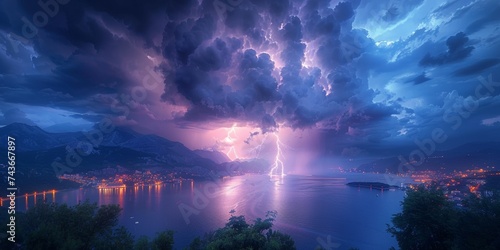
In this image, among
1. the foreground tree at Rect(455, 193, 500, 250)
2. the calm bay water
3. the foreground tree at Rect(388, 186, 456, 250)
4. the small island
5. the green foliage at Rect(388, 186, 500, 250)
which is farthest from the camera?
the small island

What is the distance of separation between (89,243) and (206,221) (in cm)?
5778

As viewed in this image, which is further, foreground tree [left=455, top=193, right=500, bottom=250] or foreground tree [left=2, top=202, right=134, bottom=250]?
foreground tree [left=2, top=202, right=134, bottom=250]

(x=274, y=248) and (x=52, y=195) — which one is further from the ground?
(x=274, y=248)

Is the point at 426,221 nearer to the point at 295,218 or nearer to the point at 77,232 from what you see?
the point at 77,232

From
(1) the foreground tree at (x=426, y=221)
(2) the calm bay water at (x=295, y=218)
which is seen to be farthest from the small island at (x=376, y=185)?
(1) the foreground tree at (x=426, y=221)

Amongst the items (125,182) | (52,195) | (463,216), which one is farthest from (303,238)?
(125,182)

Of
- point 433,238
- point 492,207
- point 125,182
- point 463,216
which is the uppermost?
point 492,207

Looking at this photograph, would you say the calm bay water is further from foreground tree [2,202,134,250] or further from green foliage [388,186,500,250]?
green foliage [388,186,500,250]

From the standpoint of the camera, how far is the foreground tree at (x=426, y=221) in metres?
17.5

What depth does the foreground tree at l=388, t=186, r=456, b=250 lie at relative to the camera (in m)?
17.5

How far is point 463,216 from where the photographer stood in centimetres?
1511

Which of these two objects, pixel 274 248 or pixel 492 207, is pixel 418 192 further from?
pixel 274 248

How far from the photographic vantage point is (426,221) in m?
18.3

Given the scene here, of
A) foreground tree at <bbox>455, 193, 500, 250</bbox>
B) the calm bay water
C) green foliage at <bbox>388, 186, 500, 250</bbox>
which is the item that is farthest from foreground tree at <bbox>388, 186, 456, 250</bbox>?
the calm bay water
